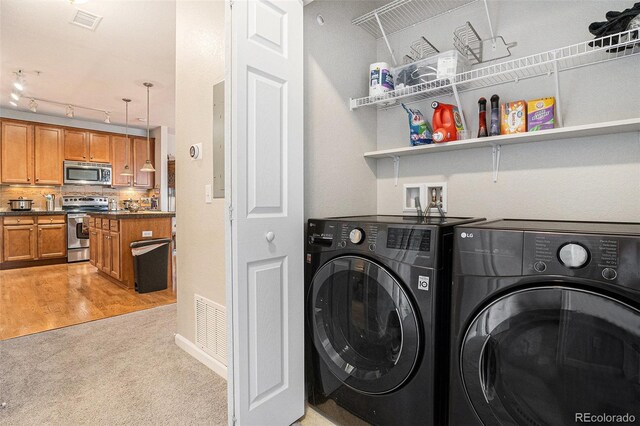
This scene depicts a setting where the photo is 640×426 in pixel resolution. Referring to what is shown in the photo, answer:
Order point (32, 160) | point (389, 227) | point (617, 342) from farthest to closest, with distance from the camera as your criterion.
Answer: point (32, 160) < point (389, 227) < point (617, 342)

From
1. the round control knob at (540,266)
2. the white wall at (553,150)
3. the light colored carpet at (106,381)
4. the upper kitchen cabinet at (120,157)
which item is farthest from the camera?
the upper kitchen cabinet at (120,157)

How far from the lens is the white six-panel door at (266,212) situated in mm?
1245

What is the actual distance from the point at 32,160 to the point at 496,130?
7.02 meters

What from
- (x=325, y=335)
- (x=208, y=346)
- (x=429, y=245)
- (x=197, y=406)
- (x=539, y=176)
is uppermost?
(x=539, y=176)

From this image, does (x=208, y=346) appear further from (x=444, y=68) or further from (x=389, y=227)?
(x=444, y=68)

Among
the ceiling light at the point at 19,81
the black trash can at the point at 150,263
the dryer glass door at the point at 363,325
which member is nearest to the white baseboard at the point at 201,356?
the dryer glass door at the point at 363,325

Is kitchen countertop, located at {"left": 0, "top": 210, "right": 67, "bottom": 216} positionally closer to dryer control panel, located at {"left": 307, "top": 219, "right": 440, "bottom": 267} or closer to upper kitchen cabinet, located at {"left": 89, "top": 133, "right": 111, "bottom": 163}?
upper kitchen cabinet, located at {"left": 89, "top": 133, "right": 111, "bottom": 163}

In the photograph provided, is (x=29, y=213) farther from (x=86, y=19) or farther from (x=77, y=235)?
(x=86, y=19)

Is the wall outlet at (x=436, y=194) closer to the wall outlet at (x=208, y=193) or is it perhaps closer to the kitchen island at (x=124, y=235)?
the wall outlet at (x=208, y=193)

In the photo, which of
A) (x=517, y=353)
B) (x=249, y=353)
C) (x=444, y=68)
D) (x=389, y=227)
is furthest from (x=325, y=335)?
(x=444, y=68)

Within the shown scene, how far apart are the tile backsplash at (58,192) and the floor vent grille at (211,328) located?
5.73 meters

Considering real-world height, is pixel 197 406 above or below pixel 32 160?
below

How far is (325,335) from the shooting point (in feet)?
4.84

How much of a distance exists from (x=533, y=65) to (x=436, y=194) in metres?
0.80
